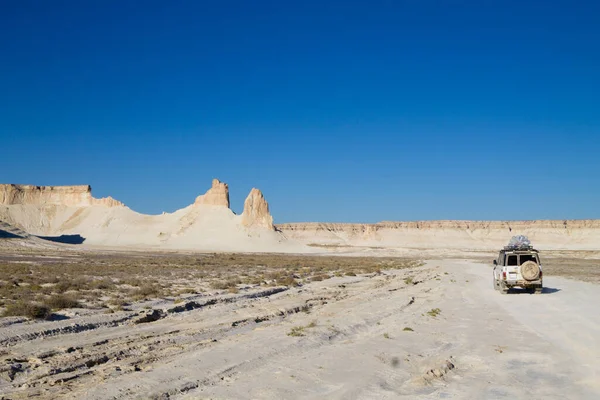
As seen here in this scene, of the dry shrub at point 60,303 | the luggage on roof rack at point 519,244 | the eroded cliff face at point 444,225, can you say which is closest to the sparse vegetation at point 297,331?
the dry shrub at point 60,303

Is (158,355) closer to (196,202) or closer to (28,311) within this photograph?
(28,311)

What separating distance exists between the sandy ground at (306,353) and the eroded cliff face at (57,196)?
132m

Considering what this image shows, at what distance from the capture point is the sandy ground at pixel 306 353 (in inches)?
299

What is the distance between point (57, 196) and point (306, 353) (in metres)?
146

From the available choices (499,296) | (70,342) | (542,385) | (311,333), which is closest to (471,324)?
(311,333)

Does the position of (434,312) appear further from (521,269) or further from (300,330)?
(521,269)

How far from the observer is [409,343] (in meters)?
11.3

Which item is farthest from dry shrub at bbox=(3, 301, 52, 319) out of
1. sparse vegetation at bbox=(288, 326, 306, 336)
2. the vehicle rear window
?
the vehicle rear window

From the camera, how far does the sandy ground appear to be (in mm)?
7605

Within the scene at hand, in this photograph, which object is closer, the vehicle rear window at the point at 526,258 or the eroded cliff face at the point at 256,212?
the vehicle rear window at the point at 526,258

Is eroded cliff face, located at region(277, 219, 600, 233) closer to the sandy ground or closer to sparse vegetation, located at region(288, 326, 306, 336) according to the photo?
the sandy ground

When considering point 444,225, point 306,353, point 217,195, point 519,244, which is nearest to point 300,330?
point 306,353

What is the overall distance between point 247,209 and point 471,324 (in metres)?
111

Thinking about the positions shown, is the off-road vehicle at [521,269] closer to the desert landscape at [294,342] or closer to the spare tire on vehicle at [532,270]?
the spare tire on vehicle at [532,270]
